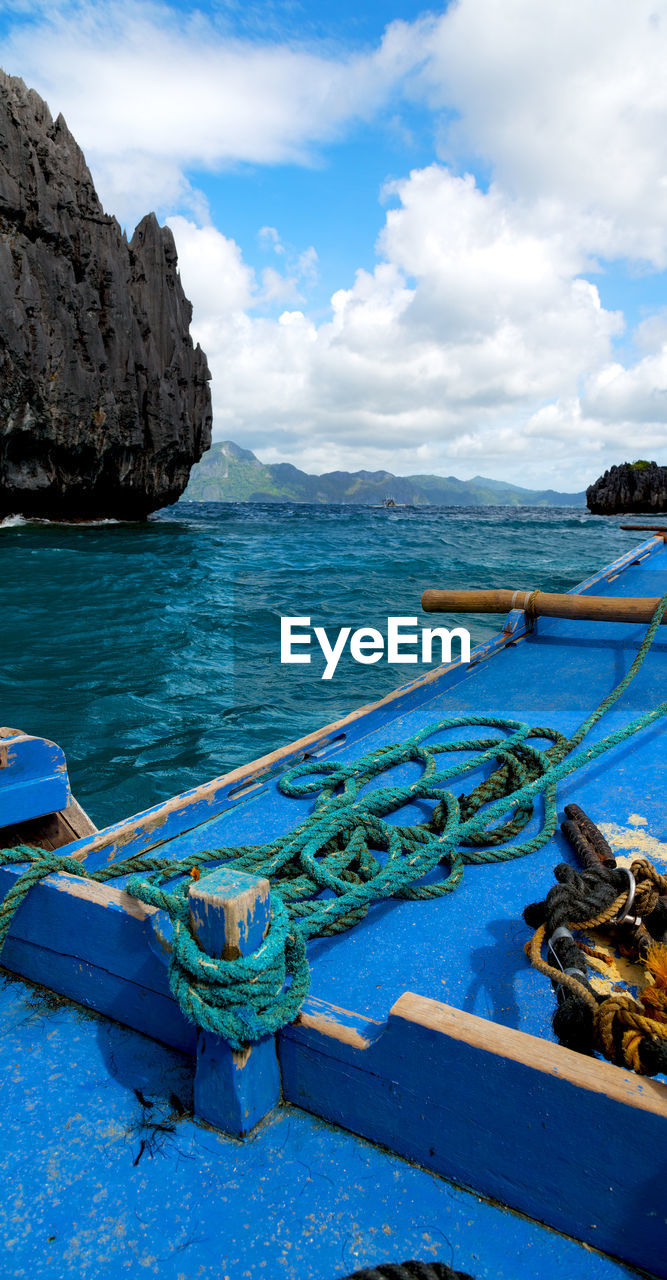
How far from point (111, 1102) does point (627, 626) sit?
4.53 meters

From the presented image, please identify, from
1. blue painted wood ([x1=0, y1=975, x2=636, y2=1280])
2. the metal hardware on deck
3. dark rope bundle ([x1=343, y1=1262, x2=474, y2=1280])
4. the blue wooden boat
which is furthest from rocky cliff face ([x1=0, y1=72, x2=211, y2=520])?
dark rope bundle ([x1=343, y1=1262, x2=474, y2=1280])

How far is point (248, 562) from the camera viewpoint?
1747 cm

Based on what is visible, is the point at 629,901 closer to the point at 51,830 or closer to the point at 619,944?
the point at 619,944

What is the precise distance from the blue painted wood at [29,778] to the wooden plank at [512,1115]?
982 millimetres

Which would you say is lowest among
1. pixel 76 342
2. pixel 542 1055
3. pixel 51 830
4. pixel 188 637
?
pixel 188 637

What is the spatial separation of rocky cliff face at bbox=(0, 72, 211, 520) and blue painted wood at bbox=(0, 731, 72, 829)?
2508 centimetres

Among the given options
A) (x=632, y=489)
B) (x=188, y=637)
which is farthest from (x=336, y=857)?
(x=632, y=489)

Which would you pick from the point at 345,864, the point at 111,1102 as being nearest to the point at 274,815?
the point at 345,864

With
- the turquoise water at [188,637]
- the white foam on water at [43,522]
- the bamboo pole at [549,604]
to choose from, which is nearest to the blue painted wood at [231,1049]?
the bamboo pole at [549,604]

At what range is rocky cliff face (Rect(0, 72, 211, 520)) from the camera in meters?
24.1

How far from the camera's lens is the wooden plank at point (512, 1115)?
942 mm

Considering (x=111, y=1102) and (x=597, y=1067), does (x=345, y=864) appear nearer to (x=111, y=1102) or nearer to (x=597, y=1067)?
(x=111, y=1102)

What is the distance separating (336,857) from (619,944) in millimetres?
754

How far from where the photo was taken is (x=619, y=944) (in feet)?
5.34
